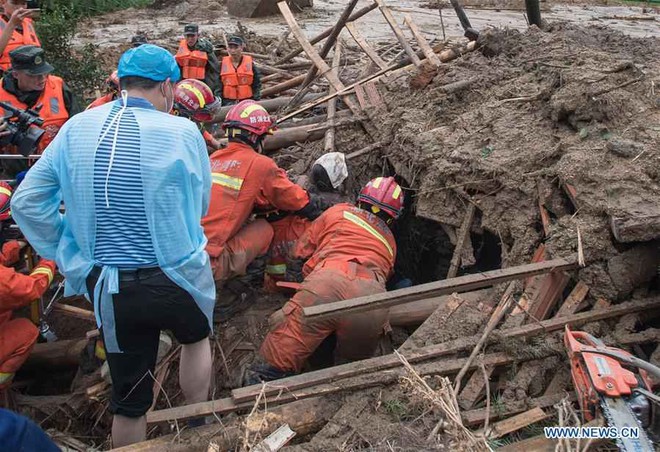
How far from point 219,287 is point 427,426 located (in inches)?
100

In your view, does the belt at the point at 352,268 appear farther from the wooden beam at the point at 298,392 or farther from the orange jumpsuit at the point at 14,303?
the orange jumpsuit at the point at 14,303

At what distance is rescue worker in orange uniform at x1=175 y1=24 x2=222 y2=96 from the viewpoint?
8977 mm

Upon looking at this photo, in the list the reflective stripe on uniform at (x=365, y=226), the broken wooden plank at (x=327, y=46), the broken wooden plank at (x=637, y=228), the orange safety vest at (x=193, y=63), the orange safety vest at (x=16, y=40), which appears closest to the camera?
the broken wooden plank at (x=637, y=228)

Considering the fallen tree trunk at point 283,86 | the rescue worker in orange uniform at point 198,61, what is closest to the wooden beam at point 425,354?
the rescue worker in orange uniform at point 198,61

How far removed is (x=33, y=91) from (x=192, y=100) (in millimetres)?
1510

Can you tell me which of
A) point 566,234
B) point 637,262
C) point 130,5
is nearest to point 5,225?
point 566,234

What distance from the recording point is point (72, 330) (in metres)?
5.25

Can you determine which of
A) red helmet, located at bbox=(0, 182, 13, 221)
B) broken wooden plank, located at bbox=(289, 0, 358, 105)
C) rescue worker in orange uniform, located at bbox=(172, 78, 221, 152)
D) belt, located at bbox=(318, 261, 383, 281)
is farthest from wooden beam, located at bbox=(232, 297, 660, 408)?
broken wooden plank, located at bbox=(289, 0, 358, 105)

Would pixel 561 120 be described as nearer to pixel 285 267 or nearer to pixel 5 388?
pixel 285 267

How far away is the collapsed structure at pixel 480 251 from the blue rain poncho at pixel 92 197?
830mm

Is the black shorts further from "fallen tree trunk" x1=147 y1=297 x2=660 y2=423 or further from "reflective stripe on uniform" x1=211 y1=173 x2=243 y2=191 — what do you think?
"reflective stripe on uniform" x1=211 y1=173 x2=243 y2=191

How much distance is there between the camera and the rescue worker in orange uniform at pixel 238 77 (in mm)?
8797

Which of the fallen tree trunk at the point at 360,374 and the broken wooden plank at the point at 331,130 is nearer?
the fallen tree trunk at the point at 360,374

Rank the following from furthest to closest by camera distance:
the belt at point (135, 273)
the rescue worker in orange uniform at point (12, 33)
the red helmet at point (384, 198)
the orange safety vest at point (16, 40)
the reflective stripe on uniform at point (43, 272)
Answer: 1. the orange safety vest at point (16, 40)
2. the rescue worker in orange uniform at point (12, 33)
3. the red helmet at point (384, 198)
4. the reflective stripe on uniform at point (43, 272)
5. the belt at point (135, 273)
